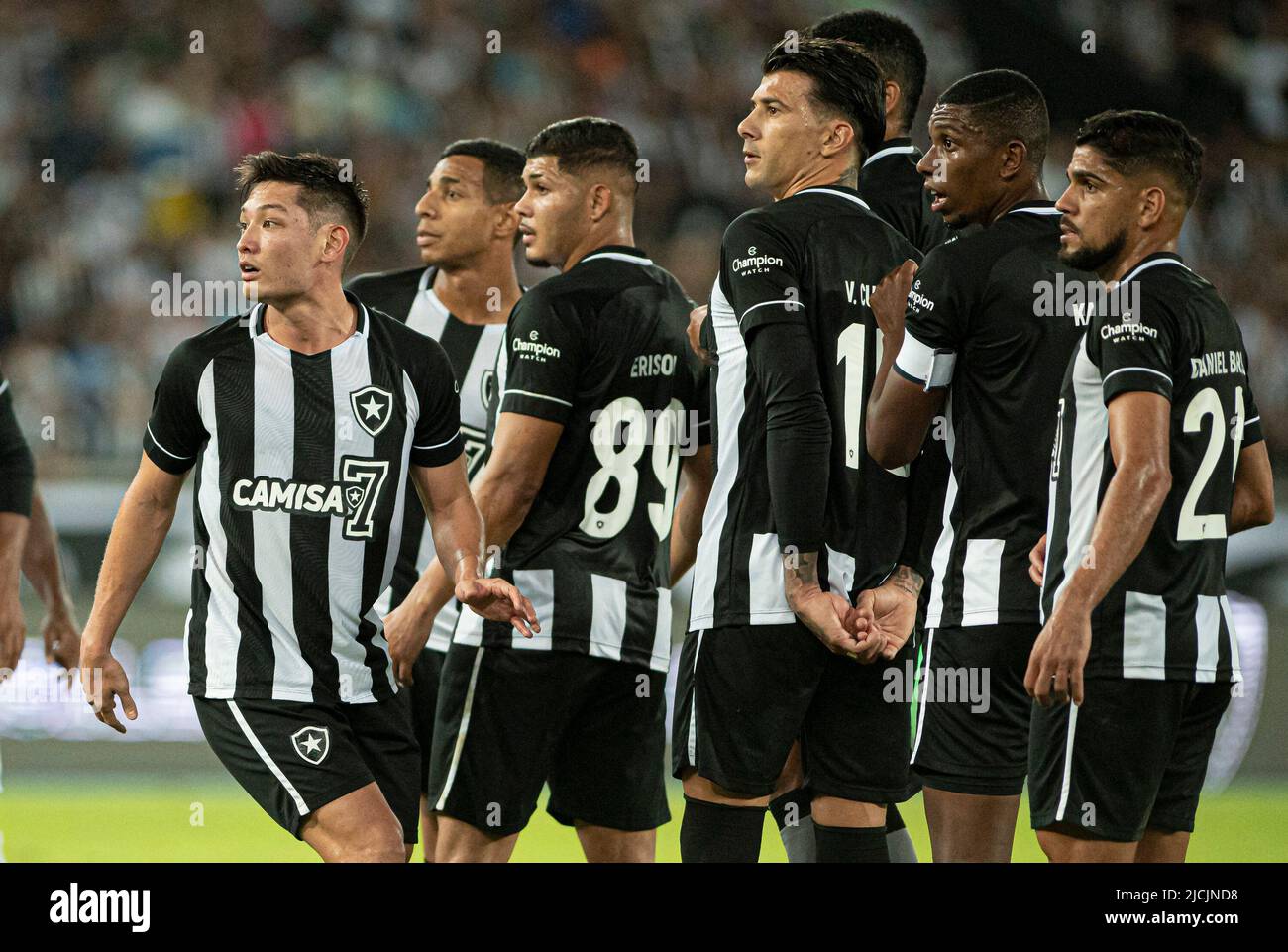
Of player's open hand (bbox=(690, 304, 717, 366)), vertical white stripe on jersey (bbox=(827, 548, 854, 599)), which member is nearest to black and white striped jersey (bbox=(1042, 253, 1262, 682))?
vertical white stripe on jersey (bbox=(827, 548, 854, 599))

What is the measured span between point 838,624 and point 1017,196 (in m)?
1.26

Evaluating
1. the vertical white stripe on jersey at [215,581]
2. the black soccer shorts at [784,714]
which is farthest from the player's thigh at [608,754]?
the vertical white stripe on jersey at [215,581]

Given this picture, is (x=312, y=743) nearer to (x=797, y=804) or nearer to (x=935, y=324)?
(x=797, y=804)

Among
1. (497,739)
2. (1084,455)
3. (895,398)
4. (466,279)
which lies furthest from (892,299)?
(466,279)

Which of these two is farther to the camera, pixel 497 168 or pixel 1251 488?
pixel 497 168

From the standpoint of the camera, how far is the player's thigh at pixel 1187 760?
12.6 feet

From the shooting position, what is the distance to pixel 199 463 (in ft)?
13.7

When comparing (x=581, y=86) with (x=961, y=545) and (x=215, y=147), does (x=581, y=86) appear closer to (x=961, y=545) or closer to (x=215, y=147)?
(x=215, y=147)

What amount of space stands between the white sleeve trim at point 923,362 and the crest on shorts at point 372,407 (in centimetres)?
130

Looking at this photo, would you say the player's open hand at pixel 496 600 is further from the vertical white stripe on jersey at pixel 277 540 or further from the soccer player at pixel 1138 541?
the soccer player at pixel 1138 541

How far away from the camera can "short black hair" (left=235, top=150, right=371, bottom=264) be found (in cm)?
430

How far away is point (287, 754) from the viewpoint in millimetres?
3959
